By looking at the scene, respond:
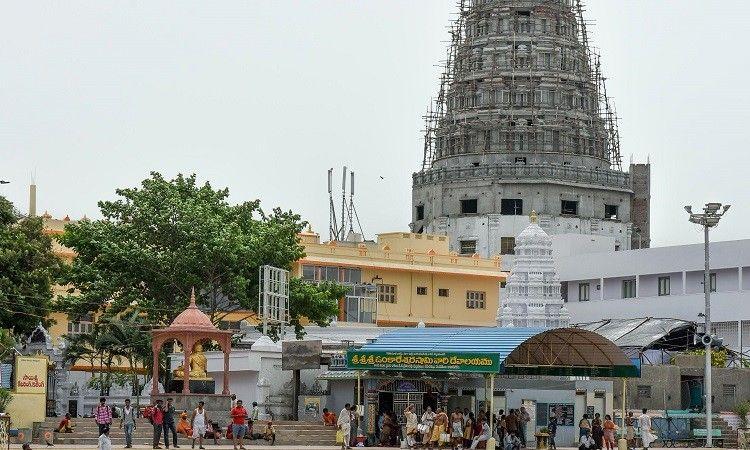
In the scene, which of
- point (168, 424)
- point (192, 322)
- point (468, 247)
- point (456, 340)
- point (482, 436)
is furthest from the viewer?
point (468, 247)

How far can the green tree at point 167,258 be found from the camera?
81.2 metres

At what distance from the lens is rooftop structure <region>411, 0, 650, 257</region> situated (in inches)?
5256

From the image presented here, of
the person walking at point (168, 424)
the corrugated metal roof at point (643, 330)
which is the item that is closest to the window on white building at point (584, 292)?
the corrugated metal roof at point (643, 330)

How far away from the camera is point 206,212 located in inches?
3300

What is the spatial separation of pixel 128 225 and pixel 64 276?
3.49 m

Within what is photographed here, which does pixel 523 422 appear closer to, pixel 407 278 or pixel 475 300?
pixel 407 278

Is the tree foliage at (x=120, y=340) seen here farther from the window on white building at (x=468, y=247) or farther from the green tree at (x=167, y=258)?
the window on white building at (x=468, y=247)

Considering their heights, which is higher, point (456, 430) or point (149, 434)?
point (456, 430)

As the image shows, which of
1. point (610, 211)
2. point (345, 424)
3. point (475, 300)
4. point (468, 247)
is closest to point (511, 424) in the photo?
point (345, 424)

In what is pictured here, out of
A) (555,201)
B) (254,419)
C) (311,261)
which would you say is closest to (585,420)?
(254,419)

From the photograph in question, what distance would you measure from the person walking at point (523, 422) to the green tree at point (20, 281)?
2605cm

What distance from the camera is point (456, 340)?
62.8 metres

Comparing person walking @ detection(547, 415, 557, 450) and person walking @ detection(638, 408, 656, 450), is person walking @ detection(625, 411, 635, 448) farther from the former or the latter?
person walking @ detection(547, 415, 557, 450)

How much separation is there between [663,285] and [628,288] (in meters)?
3.41
